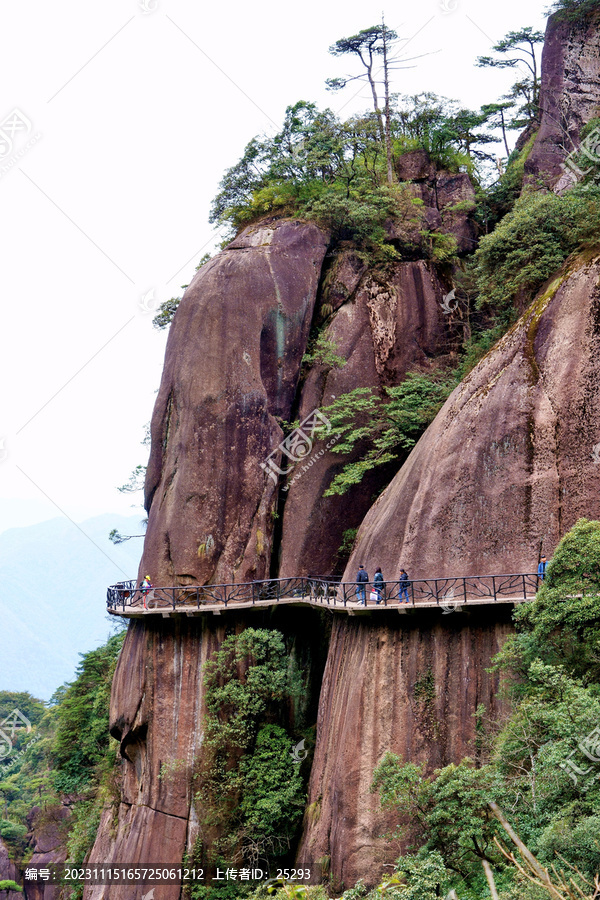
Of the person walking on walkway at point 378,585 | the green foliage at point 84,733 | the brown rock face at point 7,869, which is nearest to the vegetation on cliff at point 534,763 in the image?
the person walking on walkway at point 378,585

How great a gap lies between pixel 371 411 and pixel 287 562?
5.37 m

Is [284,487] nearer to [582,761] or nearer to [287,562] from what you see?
[287,562]

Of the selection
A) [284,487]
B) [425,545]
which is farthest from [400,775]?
[284,487]

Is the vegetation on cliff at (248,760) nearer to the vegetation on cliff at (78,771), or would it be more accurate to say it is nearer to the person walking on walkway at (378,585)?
the person walking on walkway at (378,585)

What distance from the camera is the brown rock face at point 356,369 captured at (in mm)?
25250

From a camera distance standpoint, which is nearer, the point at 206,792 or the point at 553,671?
the point at 553,671

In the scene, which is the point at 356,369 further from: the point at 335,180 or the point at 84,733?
the point at 84,733

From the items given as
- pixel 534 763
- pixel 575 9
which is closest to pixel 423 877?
pixel 534 763

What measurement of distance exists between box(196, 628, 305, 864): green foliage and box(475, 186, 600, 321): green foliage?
1163 centimetres

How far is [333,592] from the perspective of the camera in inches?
879

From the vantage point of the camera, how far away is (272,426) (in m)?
26.0

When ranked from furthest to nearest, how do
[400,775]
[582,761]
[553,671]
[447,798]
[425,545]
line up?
[425,545] < [400,775] < [447,798] < [553,671] < [582,761]

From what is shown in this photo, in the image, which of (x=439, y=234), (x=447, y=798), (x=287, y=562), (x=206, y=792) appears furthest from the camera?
(x=439, y=234)

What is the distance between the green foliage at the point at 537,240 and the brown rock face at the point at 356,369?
5.13m
